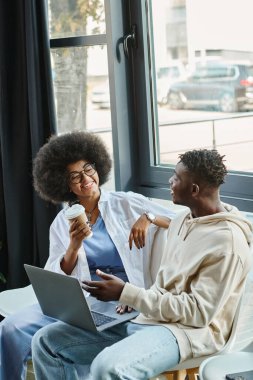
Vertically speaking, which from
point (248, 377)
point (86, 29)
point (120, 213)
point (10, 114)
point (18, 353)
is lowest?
point (18, 353)

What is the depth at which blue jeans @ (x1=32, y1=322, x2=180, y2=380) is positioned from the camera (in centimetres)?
218

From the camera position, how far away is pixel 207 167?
91.1 inches

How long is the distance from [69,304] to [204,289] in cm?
48

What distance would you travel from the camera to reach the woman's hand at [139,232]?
2.73 metres

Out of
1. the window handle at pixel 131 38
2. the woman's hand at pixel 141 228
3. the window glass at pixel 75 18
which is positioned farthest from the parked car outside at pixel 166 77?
the woman's hand at pixel 141 228

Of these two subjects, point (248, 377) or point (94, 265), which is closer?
point (248, 377)

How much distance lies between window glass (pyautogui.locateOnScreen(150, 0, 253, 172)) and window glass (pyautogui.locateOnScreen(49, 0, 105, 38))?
30cm

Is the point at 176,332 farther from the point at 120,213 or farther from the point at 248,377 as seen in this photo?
the point at 120,213

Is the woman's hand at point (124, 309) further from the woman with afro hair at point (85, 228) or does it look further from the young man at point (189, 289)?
the woman with afro hair at point (85, 228)

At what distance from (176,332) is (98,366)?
267 millimetres

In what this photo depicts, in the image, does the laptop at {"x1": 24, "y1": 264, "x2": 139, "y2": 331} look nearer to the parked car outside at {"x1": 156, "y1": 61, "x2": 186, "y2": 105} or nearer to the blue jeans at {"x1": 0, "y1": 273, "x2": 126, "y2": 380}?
the blue jeans at {"x1": 0, "y1": 273, "x2": 126, "y2": 380}

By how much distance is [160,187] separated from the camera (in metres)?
3.39

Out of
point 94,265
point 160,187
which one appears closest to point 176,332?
point 94,265

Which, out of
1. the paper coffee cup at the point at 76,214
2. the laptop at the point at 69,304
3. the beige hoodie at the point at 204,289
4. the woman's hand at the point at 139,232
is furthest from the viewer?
the woman's hand at the point at 139,232
